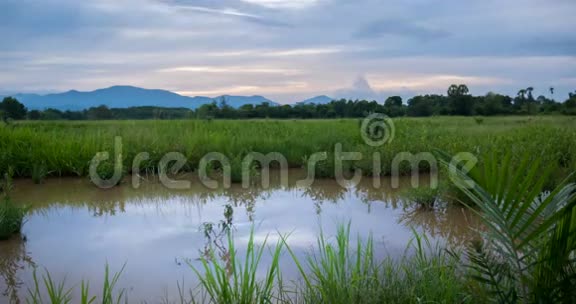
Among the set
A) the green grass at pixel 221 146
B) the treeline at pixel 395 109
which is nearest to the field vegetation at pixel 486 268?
the green grass at pixel 221 146

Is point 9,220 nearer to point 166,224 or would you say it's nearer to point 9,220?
point 9,220

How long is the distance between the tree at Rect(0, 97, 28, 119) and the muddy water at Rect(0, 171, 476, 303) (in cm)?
767

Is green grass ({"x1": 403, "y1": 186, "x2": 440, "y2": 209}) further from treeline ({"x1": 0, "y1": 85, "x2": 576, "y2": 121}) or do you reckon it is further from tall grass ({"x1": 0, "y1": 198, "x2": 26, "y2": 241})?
treeline ({"x1": 0, "y1": 85, "x2": 576, "y2": 121})

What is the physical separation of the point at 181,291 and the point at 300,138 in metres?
6.16

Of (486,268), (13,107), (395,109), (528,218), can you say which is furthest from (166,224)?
(395,109)

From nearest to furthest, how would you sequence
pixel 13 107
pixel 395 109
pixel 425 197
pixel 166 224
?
pixel 166 224 → pixel 425 197 → pixel 13 107 → pixel 395 109

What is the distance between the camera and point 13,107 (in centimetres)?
1300

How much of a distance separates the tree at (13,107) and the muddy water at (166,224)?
7.67 m

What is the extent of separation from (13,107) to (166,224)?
10.9 metres

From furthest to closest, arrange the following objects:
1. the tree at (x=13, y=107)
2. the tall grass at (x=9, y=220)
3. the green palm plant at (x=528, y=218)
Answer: the tree at (x=13, y=107), the tall grass at (x=9, y=220), the green palm plant at (x=528, y=218)

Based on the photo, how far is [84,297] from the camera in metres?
2.06

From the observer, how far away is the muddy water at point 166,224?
318 cm

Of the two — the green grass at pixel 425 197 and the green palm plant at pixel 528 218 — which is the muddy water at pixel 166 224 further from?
the green palm plant at pixel 528 218

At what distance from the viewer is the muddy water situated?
3.18 metres
